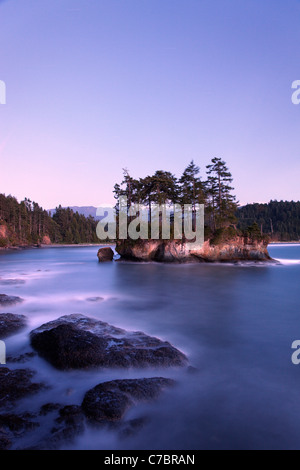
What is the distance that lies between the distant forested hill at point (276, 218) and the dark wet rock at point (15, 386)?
358ft

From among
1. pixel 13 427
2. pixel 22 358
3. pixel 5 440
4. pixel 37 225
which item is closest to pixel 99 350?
pixel 22 358

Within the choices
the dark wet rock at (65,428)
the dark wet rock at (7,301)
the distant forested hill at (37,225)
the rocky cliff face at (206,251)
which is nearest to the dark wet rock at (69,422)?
the dark wet rock at (65,428)

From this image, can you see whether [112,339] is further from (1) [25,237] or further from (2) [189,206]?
(1) [25,237]

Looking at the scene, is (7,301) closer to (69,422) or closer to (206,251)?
(69,422)

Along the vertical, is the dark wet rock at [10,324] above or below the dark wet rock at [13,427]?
below

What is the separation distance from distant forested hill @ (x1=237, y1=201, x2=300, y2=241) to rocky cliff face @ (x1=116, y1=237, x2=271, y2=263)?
7952 cm

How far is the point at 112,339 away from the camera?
19.9ft

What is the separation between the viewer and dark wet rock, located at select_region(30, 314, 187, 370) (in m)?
5.04

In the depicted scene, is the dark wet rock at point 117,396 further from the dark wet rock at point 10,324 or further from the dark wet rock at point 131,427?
the dark wet rock at point 10,324

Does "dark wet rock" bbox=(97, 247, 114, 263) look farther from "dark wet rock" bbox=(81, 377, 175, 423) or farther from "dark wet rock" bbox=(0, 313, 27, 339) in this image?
"dark wet rock" bbox=(81, 377, 175, 423)

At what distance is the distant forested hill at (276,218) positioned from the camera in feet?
370

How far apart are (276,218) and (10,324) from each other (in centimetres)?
13562

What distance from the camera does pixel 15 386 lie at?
13.7 feet

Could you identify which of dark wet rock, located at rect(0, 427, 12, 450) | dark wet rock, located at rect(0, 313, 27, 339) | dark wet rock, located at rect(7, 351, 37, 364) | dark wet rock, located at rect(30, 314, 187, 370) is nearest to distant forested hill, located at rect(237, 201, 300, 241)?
dark wet rock, located at rect(0, 313, 27, 339)
